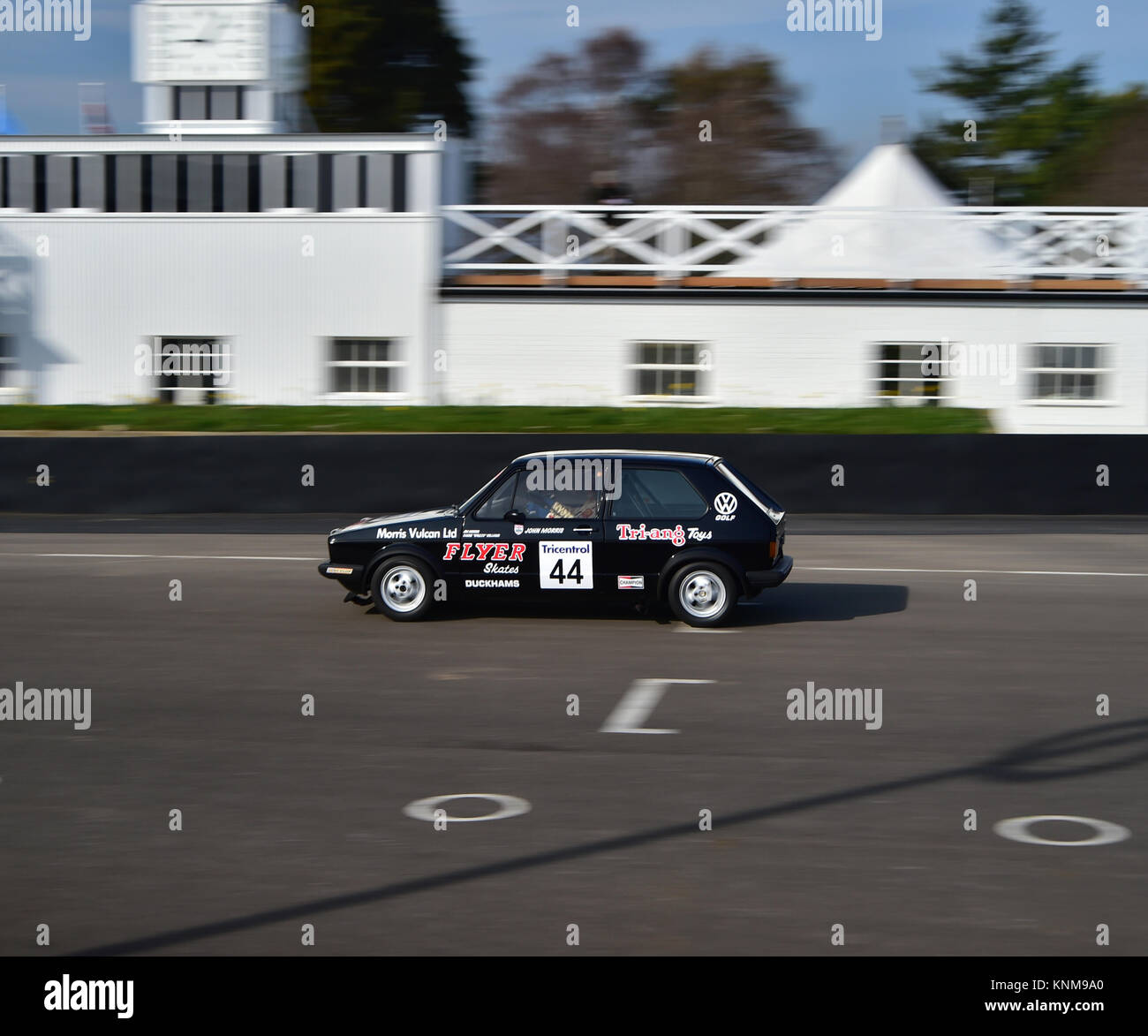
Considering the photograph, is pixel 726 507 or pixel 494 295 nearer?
pixel 726 507

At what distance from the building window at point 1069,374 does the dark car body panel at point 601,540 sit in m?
16.4

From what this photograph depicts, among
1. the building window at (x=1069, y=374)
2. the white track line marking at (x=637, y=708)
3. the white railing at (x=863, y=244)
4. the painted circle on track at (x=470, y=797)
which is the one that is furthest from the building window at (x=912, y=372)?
the painted circle on track at (x=470, y=797)

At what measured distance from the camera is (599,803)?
6086 millimetres

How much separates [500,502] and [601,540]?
889 millimetres

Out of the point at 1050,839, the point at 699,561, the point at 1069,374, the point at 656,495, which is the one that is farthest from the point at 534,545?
the point at 1069,374

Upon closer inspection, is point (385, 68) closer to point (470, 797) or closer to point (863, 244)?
point (863, 244)

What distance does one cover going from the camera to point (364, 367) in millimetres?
26516

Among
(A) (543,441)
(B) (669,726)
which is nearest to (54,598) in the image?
(B) (669,726)

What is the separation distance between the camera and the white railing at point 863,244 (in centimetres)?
2547

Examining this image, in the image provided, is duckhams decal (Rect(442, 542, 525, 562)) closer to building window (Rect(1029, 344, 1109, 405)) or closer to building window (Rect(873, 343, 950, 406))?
building window (Rect(873, 343, 950, 406))

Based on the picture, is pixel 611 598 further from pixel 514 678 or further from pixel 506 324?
pixel 506 324

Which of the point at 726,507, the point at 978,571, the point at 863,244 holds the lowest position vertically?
the point at 978,571

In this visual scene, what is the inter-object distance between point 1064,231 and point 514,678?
2058cm
